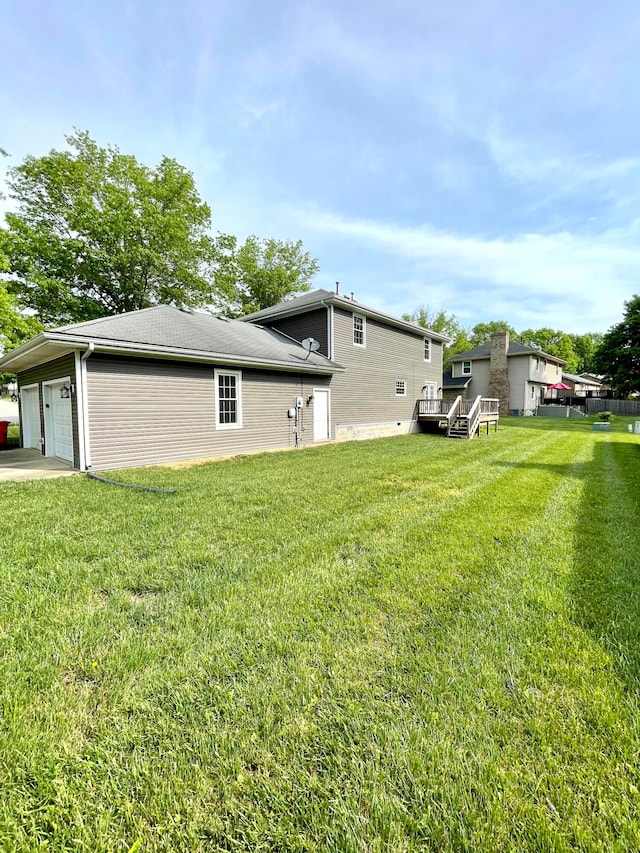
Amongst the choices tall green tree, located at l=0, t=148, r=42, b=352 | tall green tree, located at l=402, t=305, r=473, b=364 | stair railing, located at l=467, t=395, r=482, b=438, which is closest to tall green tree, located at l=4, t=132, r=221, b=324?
tall green tree, located at l=0, t=148, r=42, b=352

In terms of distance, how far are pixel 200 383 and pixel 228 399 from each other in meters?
0.98

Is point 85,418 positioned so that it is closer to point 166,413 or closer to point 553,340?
point 166,413

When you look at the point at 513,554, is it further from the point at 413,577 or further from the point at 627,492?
the point at 627,492

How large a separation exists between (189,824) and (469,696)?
139 centimetres

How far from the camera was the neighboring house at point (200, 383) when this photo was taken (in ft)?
26.2

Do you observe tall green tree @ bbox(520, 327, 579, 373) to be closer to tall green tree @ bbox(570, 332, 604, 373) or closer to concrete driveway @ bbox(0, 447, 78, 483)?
tall green tree @ bbox(570, 332, 604, 373)

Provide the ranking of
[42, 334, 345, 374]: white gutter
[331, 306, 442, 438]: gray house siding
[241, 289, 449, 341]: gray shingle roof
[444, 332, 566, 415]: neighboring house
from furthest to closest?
[444, 332, 566, 415]: neighboring house < [331, 306, 442, 438]: gray house siding < [241, 289, 449, 341]: gray shingle roof < [42, 334, 345, 374]: white gutter

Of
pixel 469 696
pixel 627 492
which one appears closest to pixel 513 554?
pixel 469 696

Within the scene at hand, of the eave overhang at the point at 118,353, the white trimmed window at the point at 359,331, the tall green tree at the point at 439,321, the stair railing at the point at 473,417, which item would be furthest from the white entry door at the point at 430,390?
the tall green tree at the point at 439,321

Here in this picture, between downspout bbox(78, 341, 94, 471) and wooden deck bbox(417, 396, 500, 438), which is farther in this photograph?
wooden deck bbox(417, 396, 500, 438)

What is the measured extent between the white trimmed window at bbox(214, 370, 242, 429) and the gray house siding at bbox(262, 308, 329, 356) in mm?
4680

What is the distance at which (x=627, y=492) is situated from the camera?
6.02 metres

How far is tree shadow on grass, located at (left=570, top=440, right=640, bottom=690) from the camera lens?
2301mm

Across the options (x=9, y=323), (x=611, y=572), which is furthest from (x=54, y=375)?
(x=611, y=572)
